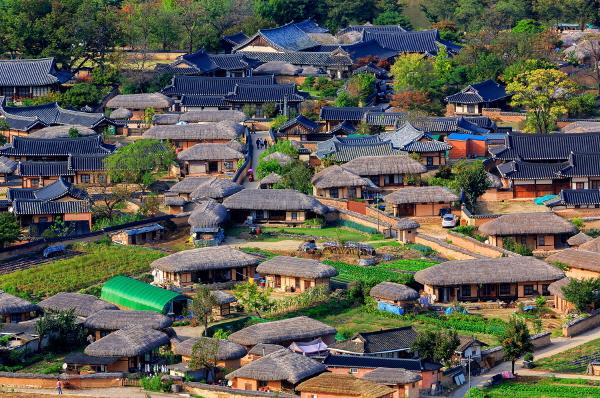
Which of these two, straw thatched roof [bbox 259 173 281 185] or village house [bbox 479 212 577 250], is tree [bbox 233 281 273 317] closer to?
village house [bbox 479 212 577 250]

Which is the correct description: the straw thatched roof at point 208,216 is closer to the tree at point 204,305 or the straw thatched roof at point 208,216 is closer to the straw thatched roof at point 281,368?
the tree at point 204,305

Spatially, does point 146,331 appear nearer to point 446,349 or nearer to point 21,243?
point 446,349

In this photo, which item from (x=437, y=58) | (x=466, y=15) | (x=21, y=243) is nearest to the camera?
(x=21, y=243)

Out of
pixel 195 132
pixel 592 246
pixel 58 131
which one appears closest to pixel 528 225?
pixel 592 246

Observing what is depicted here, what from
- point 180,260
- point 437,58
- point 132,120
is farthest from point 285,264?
point 437,58

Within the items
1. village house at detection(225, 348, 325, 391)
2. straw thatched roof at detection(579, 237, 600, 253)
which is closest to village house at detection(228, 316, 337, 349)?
village house at detection(225, 348, 325, 391)
